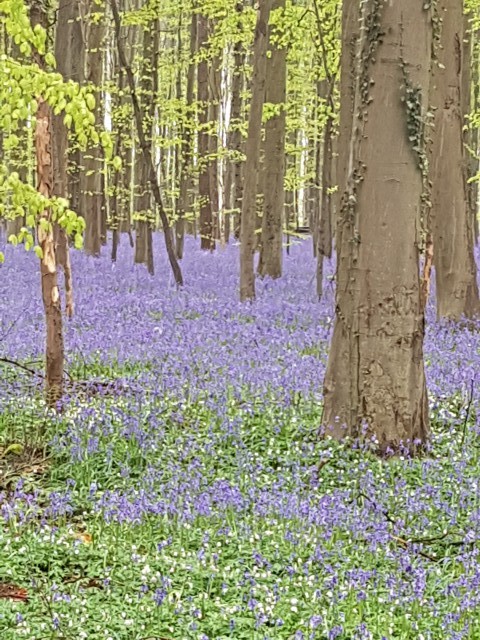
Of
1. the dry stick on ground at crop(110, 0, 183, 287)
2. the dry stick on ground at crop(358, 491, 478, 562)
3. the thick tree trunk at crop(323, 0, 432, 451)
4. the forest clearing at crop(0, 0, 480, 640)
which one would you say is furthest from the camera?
the dry stick on ground at crop(110, 0, 183, 287)

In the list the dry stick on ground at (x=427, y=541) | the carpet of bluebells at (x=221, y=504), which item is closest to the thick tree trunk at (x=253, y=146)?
the carpet of bluebells at (x=221, y=504)

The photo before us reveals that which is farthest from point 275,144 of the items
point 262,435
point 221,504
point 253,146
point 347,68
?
point 221,504

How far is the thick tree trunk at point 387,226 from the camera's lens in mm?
6410

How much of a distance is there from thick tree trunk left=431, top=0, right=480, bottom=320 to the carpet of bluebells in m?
2.28

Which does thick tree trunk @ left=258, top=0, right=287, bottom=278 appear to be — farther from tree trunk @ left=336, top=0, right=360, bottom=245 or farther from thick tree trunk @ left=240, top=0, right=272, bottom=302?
tree trunk @ left=336, top=0, right=360, bottom=245

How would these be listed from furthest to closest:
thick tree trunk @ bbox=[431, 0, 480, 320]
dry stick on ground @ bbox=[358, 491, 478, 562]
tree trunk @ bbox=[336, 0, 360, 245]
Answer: thick tree trunk @ bbox=[431, 0, 480, 320]
tree trunk @ bbox=[336, 0, 360, 245]
dry stick on ground @ bbox=[358, 491, 478, 562]

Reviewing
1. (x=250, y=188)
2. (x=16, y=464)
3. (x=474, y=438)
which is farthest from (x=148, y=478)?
(x=250, y=188)

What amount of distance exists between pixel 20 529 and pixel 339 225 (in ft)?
12.1

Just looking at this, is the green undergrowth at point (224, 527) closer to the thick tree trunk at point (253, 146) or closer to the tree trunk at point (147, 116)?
the thick tree trunk at point (253, 146)

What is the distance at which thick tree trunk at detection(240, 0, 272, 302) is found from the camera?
1410 centimetres

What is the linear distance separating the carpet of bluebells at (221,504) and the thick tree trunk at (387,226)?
20.1 inches

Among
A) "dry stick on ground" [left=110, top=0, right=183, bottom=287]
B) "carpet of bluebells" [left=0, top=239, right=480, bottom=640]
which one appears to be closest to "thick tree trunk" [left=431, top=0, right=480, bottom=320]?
"carpet of bluebells" [left=0, top=239, right=480, bottom=640]

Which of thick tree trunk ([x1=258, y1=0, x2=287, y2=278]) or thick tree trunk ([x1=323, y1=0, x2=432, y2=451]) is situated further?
thick tree trunk ([x1=258, y1=0, x2=287, y2=278])

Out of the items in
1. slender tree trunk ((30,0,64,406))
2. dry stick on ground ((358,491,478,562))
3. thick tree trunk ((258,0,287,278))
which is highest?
thick tree trunk ((258,0,287,278))
